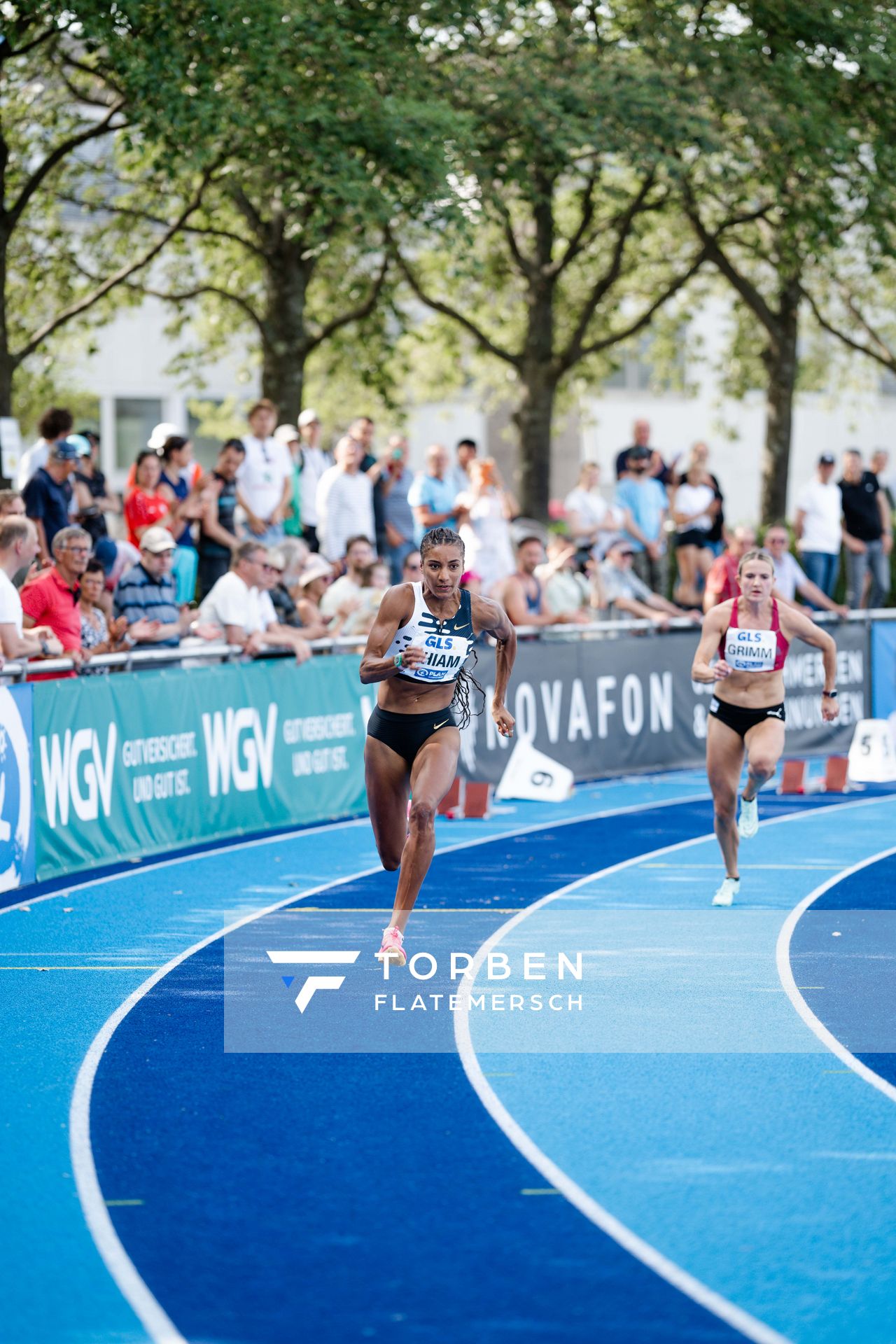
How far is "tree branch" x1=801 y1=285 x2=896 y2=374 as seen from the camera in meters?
30.6

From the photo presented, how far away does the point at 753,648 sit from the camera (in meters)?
11.9

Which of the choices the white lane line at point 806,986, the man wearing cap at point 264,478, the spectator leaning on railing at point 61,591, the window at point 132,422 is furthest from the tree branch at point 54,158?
the window at point 132,422

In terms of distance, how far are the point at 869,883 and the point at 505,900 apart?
2.64 meters

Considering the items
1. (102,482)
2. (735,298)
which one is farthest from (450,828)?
(735,298)

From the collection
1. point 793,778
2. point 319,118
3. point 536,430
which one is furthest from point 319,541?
point 536,430

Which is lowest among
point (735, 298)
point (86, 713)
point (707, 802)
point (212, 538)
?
point (707, 802)

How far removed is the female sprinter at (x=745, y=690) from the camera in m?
11.7

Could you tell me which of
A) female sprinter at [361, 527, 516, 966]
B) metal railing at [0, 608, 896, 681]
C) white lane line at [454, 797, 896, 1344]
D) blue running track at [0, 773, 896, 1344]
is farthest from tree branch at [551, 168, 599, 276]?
white lane line at [454, 797, 896, 1344]

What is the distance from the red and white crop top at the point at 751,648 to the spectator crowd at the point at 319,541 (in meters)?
1.24

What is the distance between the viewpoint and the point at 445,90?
20.1m

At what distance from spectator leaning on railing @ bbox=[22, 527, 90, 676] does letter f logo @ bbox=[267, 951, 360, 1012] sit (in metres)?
3.72

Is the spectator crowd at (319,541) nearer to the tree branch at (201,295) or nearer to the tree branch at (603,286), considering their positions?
the tree branch at (603,286)

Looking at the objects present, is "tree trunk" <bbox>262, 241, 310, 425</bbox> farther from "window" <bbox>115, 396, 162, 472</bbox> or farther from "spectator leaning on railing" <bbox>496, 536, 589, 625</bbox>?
"window" <bbox>115, 396, 162, 472</bbox>

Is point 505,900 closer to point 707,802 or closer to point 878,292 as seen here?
point 707,802
